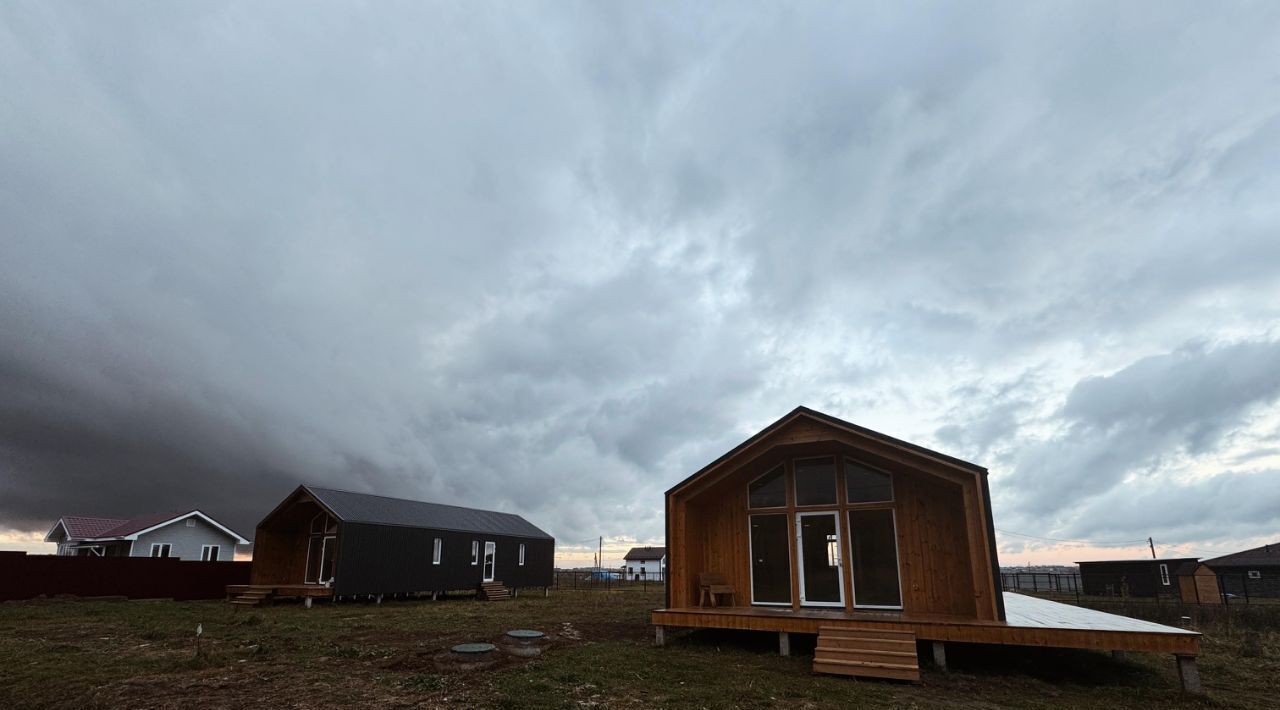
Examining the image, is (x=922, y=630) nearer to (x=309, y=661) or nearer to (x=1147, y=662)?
(x=1147, y=662)

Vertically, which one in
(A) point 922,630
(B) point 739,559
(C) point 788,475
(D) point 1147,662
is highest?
(C) point 788,475

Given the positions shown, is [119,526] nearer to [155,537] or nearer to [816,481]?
[155,537]

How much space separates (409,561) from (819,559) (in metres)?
18.7

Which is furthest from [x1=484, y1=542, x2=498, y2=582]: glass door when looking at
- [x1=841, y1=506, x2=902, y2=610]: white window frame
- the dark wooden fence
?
[x1=841, y1=506, x2=902, y2=610]: white window frame

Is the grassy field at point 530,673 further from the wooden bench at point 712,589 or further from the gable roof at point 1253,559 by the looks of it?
the gable roof at point 1253,559

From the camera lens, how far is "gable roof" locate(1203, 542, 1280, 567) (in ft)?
115

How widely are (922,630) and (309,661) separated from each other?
1047 cm

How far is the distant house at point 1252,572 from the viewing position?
115 ft

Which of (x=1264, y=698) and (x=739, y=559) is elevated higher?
(x=739, y=559)

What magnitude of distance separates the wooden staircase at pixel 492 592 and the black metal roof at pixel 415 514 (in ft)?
8.41

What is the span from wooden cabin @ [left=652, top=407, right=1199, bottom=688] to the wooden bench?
0.03 metres

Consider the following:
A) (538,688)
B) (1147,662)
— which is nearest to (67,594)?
(538,688)

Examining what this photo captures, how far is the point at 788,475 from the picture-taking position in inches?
577

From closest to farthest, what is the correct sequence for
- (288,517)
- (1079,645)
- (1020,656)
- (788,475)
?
(1079,645), (1020,656), (788,475), (288,517)
